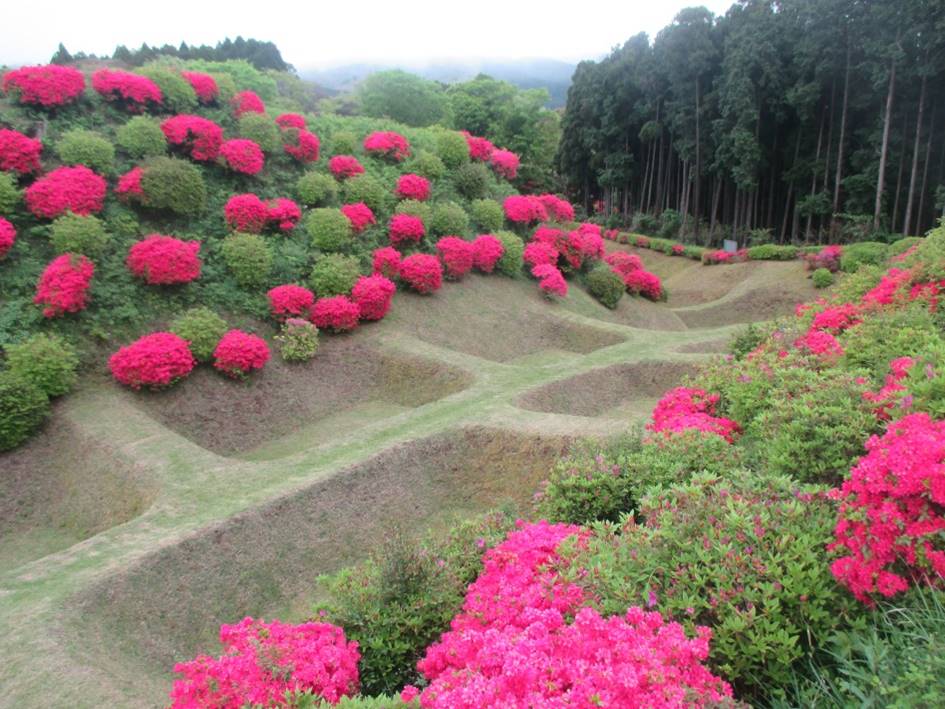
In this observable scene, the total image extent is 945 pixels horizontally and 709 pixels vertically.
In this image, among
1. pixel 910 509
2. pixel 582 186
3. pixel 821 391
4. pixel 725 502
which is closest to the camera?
pixel 910 509

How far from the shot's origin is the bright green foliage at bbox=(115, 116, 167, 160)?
12.6 m

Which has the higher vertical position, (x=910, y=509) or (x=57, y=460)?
(x=910, y=509)

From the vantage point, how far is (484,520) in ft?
17.6

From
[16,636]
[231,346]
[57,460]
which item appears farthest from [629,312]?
[16,636]

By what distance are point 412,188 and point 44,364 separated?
31.1 feet

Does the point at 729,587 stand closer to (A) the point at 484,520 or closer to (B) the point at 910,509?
(B) the point at 910,509

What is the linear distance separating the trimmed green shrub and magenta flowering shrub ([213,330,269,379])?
17551 millimetres

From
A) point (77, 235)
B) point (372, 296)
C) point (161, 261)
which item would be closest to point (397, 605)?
point (161, 261)

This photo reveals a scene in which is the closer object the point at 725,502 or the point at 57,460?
the point at 725,502

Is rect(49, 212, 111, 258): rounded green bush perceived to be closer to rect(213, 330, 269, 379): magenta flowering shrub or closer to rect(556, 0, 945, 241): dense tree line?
rect(213, 330, 269, 379): magenta flowering shrub

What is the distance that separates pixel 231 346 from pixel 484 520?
6.21 m

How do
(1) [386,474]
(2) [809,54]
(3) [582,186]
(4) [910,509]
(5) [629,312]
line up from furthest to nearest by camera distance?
(3) [582,186], (2) [809,54], (5) [629,312], (1) [386,474], (4) [910,509]

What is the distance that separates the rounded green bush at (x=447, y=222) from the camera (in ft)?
50.6

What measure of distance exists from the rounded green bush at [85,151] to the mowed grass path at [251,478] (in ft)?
16.7
